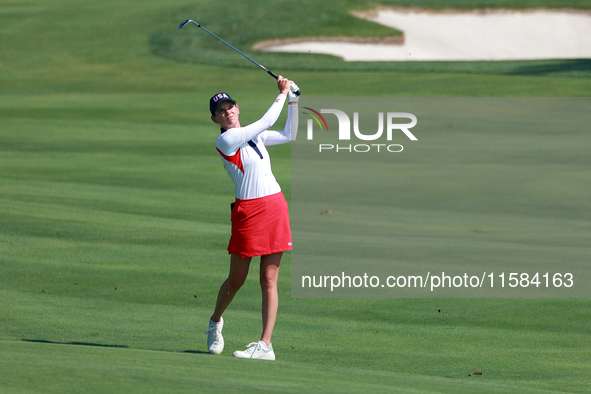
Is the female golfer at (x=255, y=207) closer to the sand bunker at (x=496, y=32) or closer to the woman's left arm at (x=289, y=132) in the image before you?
the woman's left arm at (x=289, y=132)

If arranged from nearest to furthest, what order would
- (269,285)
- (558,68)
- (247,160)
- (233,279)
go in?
(247,160) < (269,285) < (233,279) < (558,68)

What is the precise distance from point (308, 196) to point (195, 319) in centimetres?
708

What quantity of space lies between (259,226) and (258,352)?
3.09 ft

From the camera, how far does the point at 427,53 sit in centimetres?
3381

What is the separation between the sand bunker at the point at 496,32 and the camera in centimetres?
3409

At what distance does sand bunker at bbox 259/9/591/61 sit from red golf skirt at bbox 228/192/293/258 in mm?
28627

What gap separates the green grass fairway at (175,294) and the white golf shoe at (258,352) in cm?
21

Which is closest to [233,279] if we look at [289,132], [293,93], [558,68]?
[289,132]

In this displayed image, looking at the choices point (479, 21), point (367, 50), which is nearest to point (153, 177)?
point (367, 50)

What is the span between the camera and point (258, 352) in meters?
6.29

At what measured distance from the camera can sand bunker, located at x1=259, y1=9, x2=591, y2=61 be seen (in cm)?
3409

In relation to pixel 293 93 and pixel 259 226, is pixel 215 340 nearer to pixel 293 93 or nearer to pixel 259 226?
pixel 259 226

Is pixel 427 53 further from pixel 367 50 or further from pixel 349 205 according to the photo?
pixel 349 205

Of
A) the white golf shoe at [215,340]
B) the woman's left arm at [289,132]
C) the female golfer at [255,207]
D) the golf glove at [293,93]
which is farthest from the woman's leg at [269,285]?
the golf glove at [293,93]
